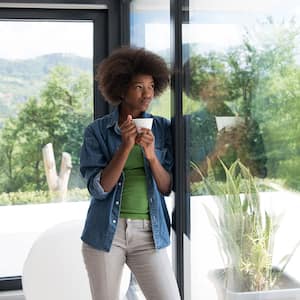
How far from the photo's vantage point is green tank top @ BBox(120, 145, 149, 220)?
1638 millimetres

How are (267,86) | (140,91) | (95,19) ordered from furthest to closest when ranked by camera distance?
(95,19), (140,91), (267,86)

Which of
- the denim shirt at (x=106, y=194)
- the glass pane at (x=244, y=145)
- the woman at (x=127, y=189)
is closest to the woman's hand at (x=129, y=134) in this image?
the woman at (x=127, y=189)

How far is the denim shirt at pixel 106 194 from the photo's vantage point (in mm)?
1614

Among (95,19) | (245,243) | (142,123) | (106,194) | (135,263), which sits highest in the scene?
(95,19)

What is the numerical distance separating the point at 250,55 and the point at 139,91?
53cm

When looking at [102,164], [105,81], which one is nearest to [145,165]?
[102,164]

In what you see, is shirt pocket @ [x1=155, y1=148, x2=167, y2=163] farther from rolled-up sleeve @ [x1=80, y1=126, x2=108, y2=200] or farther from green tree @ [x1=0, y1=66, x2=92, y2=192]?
green tree @ [x1=0, y1=66, x2=92, y2=192]

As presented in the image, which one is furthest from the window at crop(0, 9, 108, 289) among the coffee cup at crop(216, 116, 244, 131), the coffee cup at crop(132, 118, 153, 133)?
the coffee cup at crop(216, 116, 244, 131)

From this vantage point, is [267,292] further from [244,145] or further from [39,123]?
[39,123]

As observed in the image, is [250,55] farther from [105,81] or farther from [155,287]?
[155,287]

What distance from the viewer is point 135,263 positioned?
1643 mm

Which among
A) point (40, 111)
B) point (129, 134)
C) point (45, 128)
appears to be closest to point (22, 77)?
point (40, 111)

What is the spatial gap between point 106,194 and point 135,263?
9.5 inches

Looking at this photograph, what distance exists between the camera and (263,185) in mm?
1150
